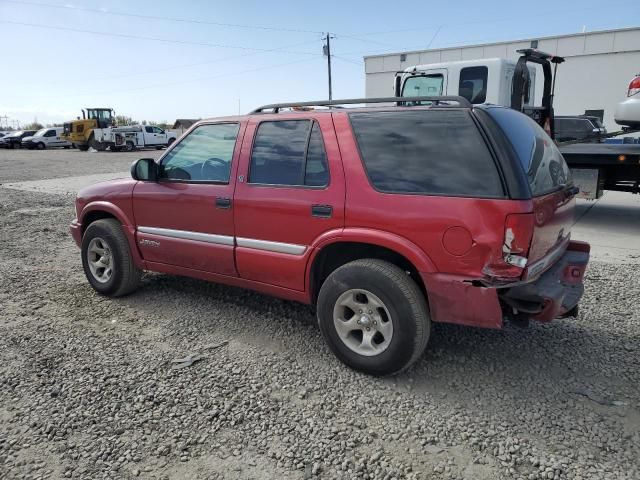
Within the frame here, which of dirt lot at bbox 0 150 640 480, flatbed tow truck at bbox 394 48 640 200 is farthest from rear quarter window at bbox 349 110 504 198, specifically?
flatbed tow truck at bbox 394 48 640 200

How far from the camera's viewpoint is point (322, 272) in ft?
11.7

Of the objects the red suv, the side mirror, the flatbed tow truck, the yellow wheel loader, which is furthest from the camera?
the yellow wheel loader

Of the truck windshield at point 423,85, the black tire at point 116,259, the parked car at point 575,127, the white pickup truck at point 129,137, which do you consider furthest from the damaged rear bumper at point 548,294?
the white pickup truck at point 129,137

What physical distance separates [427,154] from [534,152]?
72cm

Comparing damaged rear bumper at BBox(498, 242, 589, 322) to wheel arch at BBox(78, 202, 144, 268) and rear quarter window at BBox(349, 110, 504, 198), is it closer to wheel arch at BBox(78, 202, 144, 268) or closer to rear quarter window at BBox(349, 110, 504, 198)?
rear quarter window at BBox(349, 110, 504, 198)

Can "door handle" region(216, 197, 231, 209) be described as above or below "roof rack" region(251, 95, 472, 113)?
below

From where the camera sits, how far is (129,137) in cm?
3375

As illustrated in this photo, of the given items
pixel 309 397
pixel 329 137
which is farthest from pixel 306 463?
pixel 329 137

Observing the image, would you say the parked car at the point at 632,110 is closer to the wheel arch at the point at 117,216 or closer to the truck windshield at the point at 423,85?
the truck windshield at the point at 423,85

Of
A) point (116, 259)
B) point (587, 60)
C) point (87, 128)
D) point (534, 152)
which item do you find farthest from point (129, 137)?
point (534, 152)

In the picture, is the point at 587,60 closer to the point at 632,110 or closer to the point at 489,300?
the point at 632,110

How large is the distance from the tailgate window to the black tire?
3406 mm

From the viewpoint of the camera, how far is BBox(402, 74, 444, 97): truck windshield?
981cm

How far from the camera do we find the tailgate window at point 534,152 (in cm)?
292
